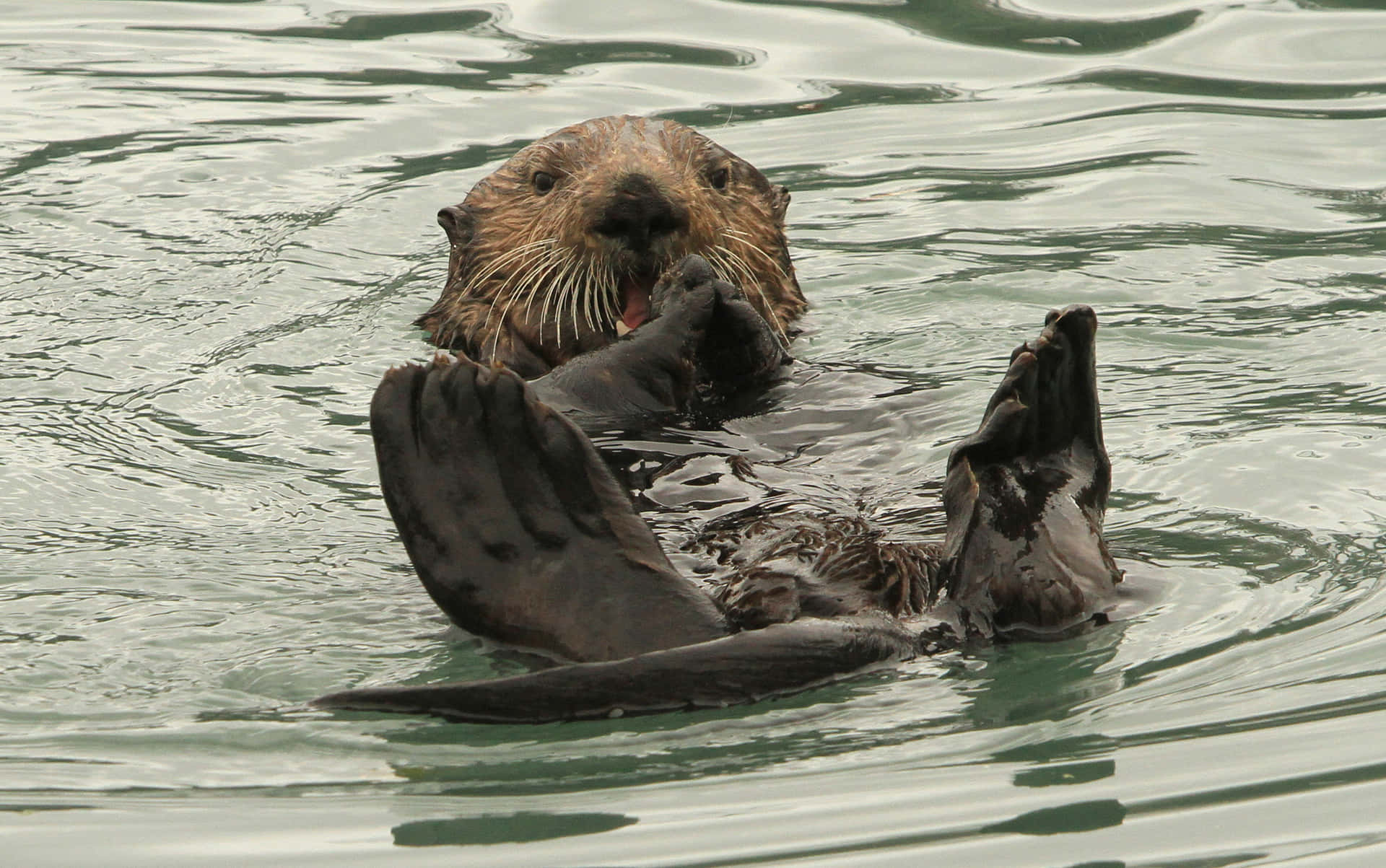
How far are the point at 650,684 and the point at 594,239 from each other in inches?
80.7

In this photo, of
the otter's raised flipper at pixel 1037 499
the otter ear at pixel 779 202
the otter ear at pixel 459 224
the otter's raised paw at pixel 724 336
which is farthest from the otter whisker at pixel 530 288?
the otter's raised flipper at pixel 1037 499

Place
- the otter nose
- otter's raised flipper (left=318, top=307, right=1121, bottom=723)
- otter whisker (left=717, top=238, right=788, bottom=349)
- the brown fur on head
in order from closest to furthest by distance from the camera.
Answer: otter's raised flipper (left=318, top=307, right=1121, bottom=723) < the otter nose < the brown fur on head < otter whisker (left=717, top=238, right=788, bottom=349)

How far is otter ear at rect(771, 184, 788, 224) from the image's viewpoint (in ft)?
17.7

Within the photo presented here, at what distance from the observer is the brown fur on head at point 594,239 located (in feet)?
15.1

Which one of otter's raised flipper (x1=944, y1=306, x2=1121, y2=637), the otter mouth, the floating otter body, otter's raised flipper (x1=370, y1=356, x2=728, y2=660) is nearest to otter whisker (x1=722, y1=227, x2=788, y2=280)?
the otter mouth

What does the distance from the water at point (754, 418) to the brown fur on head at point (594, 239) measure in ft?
1.27

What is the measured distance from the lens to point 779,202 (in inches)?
214

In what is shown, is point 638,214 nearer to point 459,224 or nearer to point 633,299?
point 633,299

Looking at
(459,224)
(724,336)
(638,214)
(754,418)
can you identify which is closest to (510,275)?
(459,224)

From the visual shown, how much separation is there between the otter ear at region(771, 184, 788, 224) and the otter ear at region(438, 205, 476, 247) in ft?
3.02

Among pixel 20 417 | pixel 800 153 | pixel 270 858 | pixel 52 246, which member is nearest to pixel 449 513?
pixel 270 858

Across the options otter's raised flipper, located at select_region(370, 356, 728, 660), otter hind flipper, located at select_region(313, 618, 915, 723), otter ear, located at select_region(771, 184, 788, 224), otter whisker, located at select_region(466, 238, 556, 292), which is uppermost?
otter ear, located at select_region(771, 184, 788, 224)

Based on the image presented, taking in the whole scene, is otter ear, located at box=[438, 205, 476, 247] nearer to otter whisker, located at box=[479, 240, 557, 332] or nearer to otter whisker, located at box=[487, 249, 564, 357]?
otter whisker, located at box=[479, 240, 557, 332]

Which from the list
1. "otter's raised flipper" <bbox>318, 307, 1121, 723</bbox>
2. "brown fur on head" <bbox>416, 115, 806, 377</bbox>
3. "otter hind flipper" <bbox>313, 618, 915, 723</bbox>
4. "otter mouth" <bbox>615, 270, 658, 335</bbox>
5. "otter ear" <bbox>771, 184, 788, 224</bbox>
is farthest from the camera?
"otter ear" <bbox>771, 184, 788, 224</bbox>
